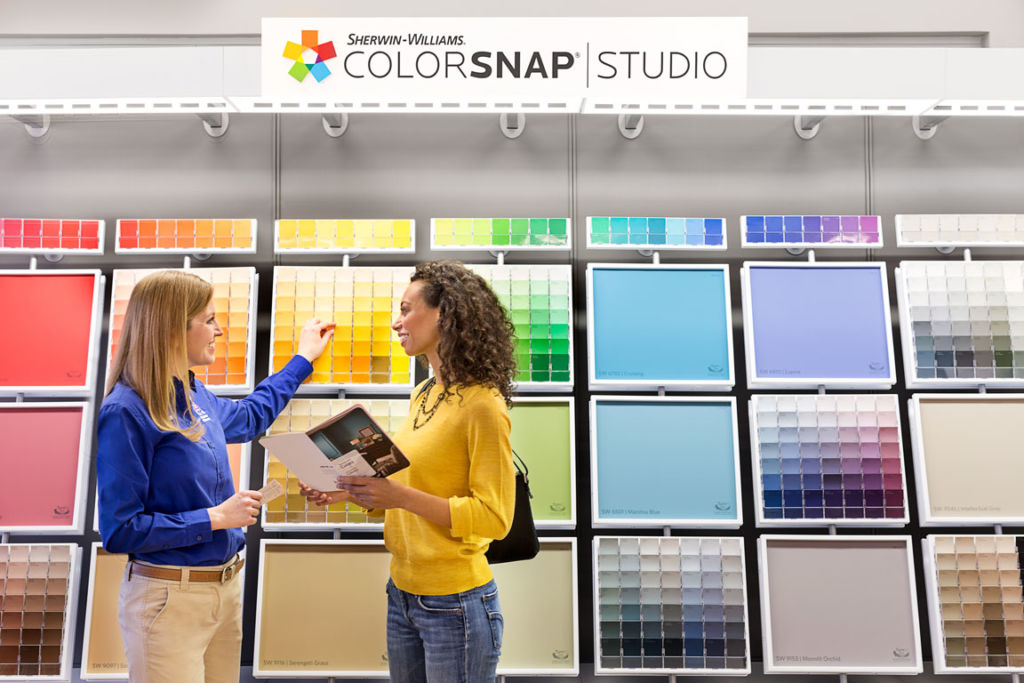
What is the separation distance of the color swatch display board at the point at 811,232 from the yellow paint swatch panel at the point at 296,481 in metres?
1.79

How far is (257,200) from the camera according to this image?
3873 millimetres

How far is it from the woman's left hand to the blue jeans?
0.27 meters

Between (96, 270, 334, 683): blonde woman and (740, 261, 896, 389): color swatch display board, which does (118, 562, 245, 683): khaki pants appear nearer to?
(96, 270, 334, 683): blonde woman

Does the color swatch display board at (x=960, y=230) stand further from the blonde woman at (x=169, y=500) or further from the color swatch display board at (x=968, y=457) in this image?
the blonde woman at (x=169, y=500)

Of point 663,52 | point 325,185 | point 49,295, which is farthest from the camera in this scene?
point 325,185

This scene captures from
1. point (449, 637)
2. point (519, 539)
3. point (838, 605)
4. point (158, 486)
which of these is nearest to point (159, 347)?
point (158, 486)

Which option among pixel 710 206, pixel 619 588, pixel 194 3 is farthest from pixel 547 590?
pixel 194 3

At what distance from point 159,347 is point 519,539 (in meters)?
1.22

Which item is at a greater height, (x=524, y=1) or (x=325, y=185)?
(x=524, y=1)

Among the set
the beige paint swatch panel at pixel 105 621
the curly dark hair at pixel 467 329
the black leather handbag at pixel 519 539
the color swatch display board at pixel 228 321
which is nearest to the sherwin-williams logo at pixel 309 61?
the color swatch display board at pixel 228 321

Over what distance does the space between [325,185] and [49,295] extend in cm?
136

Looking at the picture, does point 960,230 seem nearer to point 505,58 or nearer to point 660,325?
point 660,325

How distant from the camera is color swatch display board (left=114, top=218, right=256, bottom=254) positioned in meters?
3.59

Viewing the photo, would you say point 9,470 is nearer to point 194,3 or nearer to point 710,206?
point 194,3
